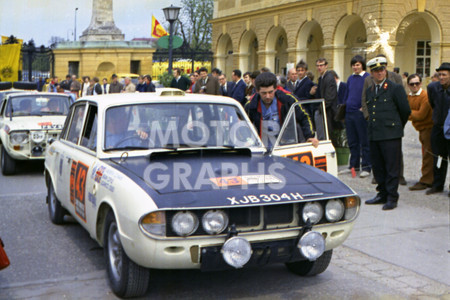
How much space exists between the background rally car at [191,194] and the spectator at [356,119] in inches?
198

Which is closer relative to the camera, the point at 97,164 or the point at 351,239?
the point at 97,164

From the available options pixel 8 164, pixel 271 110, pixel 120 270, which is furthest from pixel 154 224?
pixel 8 164

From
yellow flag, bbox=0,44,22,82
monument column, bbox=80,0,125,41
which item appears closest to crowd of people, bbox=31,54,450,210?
yellow flag, bbox=0,44,22,82

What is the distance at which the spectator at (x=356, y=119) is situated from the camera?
10.9m

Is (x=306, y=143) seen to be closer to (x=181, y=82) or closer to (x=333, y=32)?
(x=181, y=82)

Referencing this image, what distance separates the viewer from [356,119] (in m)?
11.1

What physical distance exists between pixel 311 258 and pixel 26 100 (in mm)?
9471

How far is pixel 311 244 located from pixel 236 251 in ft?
2.04

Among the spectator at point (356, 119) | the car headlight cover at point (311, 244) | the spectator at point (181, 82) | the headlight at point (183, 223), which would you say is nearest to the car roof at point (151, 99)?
the headlight at point (183, 223)

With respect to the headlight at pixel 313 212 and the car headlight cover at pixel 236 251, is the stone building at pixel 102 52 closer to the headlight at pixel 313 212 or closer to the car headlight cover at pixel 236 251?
the headlight at pixel 313 212

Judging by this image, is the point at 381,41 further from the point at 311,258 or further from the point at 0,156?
the point at 311,258

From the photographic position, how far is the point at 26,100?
42.4 feet

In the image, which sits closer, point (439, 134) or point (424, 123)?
point (439, 134)

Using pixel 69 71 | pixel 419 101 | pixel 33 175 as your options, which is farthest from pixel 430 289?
pixel 69 71
